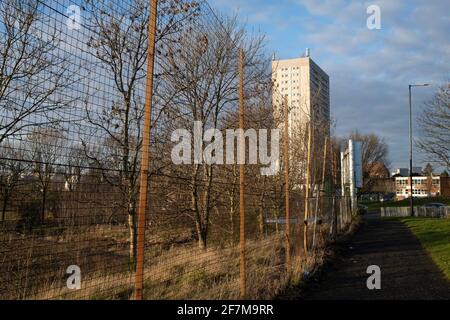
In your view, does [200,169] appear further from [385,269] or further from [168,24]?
[385,269]

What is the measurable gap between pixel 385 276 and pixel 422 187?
339ft

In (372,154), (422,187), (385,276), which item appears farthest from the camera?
(422,187)

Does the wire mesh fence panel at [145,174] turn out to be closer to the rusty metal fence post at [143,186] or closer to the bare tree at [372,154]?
the rusty metal fence post at [143,186]

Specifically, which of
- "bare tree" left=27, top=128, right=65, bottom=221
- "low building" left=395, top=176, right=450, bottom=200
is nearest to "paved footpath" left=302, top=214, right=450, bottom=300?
"bare tree" left=27, top=128, right=65, bottom=221

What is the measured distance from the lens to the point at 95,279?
5.23 meters

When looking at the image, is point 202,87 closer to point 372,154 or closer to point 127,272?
point 127,272

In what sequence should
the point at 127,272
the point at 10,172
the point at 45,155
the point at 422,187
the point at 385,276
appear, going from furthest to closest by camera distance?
the point at 422,187 < the point at 385,276 < the point at 127,272 < the point at 10,172 < the point at 45,155

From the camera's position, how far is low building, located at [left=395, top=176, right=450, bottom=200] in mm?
94588

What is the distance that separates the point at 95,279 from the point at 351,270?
6.09 metres

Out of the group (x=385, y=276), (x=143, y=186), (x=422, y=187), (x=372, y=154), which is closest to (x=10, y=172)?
(x=143, y=186)

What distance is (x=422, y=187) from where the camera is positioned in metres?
104

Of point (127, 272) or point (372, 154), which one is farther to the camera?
point (372, 154)

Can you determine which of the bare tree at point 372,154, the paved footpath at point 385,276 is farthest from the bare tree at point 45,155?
the bare tree at point 372,154
